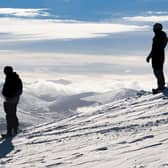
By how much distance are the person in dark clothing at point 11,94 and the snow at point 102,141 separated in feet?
1.61

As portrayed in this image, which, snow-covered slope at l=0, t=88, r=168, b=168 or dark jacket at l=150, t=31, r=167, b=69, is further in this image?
dark jacket at l=150, t=31, r=167, b=69

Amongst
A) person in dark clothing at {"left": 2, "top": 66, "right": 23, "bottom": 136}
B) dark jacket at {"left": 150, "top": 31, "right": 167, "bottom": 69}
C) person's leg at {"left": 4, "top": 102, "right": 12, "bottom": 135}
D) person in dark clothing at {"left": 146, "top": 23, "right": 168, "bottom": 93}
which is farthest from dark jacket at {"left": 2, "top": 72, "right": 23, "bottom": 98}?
dark jacket at {"left": 150, "top": 31, "right": 167, "bottom": 69}

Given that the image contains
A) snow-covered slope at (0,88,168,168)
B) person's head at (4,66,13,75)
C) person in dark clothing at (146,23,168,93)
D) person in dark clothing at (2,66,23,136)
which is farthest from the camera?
person in dark clothing at (146,23,168,93)

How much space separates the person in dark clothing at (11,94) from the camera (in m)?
19.0

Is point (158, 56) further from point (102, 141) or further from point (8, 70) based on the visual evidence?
point (102, 141)

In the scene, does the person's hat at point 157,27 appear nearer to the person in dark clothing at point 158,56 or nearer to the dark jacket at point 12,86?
the person in dark clothing at point 158,56

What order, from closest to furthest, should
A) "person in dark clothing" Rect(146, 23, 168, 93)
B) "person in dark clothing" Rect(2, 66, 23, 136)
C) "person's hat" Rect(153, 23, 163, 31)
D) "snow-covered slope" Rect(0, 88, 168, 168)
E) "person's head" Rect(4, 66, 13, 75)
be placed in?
1. "snow-covered slope" Rect(0, 88, 168, 168)
2. "person's head" Rect(4, 66, 13, 75)
3. "person in dark clothing" Rect(2, 66, 23, 136)
4. "person's hat" Rect(153, 23, 163, 31)
5. "person in dark clothing" Rect(146, 23, 168, 93)

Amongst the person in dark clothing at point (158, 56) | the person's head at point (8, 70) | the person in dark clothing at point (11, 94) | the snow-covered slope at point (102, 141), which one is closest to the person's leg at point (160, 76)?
the person in dark clothing at point (158, 56)

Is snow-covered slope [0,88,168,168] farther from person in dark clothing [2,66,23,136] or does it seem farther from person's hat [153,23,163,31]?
person's hat [153,23,163,31]

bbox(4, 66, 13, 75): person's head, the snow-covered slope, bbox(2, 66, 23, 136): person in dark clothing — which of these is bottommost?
the snow-covered slope

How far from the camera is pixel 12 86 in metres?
19.2

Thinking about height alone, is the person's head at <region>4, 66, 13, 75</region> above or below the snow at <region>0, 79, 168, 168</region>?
above

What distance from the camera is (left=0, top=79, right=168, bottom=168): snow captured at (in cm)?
1338

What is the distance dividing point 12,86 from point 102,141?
486cm
